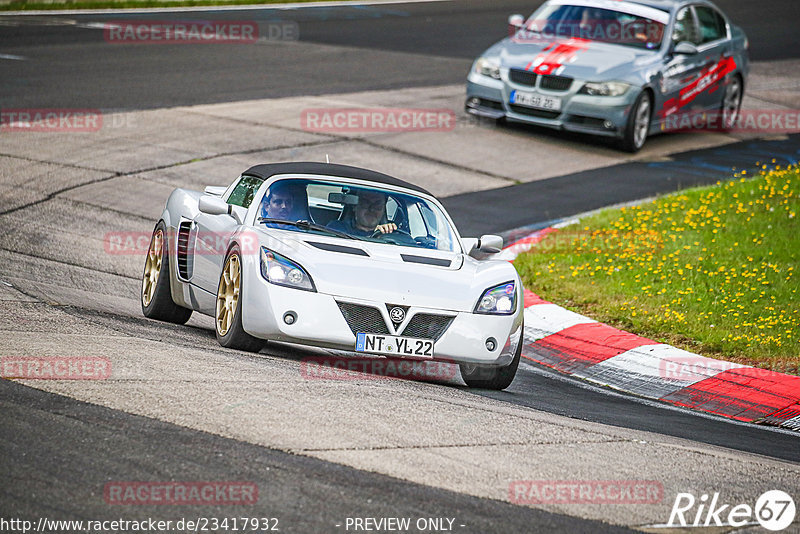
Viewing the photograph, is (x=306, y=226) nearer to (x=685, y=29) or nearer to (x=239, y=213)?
(x=239, y=213)

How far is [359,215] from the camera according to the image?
27.0 feet

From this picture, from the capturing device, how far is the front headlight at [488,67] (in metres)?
16.5

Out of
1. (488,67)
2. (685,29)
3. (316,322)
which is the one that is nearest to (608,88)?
(488,67)

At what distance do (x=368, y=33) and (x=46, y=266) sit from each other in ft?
56.0

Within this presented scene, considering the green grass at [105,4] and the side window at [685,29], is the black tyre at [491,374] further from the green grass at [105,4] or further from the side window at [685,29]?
the green grass at [105,4]

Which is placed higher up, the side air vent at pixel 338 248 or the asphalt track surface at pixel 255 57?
the side air vent at pixel 338 248

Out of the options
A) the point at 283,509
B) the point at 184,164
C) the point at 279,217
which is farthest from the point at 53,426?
the point at 184,164

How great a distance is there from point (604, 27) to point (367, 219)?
32.3ft

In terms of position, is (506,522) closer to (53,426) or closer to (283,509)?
(283,509)

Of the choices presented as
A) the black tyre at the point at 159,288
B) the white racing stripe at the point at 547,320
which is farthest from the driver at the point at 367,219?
the white racing stripe at the point at 547,320

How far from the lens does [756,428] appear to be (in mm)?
7539

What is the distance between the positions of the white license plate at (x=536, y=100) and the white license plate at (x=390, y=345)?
947 cm

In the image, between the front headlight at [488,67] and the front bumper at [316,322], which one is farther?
the front headlight at [488,67]

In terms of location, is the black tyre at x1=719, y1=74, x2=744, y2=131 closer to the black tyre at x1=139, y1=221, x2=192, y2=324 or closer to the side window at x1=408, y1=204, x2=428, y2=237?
the side window at x1=408, y1=204, x2=428, y2=237
